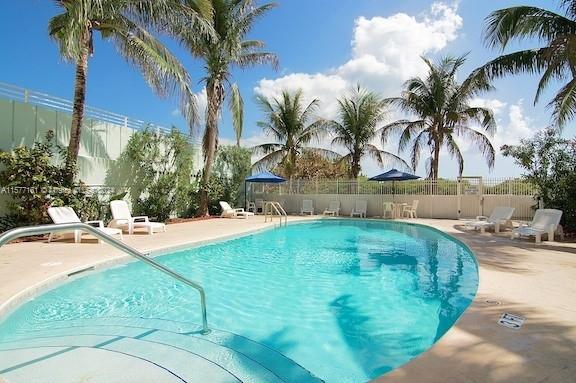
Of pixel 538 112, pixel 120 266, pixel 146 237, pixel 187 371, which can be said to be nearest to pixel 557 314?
pixel 187 371

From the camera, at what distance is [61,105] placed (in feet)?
37.6

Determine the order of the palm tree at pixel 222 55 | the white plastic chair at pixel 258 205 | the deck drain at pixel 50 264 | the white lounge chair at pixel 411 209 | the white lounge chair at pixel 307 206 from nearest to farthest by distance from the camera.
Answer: the deck drain at pixel 50 264, the palm tree at pixel 222 55, the white lounge chair at pixel 411 209, the white lounge chair at pixel 307 206, the white plastic chair at pixel 258 205

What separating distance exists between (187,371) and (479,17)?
13.9 metres

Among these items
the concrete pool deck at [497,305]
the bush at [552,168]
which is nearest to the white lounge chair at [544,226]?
the concrete pool deck at [497,305]

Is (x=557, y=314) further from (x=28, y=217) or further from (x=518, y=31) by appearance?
(x=28, y=217)

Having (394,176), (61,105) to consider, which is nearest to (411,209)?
(394,176)

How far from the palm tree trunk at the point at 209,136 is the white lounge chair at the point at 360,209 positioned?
25.2 feet

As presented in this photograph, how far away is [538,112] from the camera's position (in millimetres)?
12406

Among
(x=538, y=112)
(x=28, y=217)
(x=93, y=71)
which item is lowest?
(x=28, y=217)

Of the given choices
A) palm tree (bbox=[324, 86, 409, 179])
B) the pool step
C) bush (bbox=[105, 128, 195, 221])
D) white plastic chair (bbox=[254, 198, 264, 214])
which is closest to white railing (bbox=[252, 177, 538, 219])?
white plastic chair (bbox=[254, 198, 264, 214])

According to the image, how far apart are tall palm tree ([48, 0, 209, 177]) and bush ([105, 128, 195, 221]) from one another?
3201 mm

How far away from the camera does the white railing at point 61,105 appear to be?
10.1 m

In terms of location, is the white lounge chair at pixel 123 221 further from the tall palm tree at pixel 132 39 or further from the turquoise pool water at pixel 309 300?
the turquoise pool water at pixel 309 300

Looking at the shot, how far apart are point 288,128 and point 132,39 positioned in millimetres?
11698
